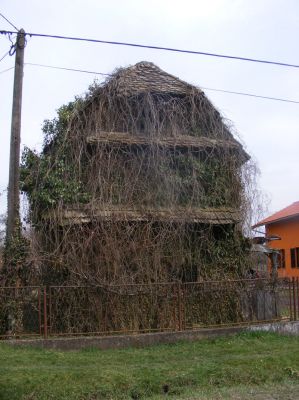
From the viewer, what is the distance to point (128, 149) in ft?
50.1

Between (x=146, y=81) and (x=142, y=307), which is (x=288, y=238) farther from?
(x=142, y=307)

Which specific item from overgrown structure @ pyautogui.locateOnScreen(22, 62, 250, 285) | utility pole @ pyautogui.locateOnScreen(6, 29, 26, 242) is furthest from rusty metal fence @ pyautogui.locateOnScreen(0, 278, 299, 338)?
utility pole @ pyautogui.locateOnScreen(6, 29, 26, 242)

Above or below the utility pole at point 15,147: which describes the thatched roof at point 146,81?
above

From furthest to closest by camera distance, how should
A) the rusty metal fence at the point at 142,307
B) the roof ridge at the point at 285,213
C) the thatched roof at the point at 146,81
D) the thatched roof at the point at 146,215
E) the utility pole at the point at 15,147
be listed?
the roof ridge at the point at 285,213 < the thatched roof at the point at 146,81 < the thatched roof at the point at 146,215 < the utility pole at the point at 15,147 < the rusty metal fence at the point at 142,307

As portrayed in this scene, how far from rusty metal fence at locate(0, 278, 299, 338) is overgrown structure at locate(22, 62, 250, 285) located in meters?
0.66

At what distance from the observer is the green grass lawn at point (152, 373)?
7855 mm

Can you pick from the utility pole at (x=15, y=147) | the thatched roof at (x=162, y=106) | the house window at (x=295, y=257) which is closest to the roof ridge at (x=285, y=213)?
the house window at (x=295, y=257)

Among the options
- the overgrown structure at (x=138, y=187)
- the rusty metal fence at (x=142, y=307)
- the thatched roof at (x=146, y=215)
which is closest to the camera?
the rusty metal fence at (x=142, y=307)

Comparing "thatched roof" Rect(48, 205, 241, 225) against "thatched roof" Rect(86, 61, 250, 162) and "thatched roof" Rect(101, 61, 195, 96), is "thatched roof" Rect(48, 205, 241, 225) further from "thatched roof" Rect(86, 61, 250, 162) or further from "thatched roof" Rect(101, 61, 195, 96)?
"thatched roof" Rect(101, 61, 195, 96)

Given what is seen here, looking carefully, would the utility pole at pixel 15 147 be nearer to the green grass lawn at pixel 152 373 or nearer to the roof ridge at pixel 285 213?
the green grass lawn at pixel 152 373

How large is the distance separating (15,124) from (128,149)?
330 cm

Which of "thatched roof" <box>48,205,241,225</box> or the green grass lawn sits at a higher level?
"thatched roof" <box>48,205,241,225</box>

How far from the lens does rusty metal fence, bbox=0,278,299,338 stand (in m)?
12.2

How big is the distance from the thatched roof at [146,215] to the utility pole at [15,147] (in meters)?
1.17
